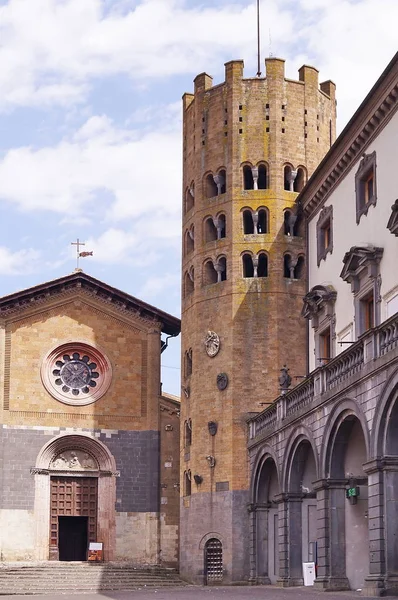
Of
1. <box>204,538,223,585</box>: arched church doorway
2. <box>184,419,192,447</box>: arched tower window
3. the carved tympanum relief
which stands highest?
<box>184,419,192,447</box>: arched tower window

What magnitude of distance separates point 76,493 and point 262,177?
15.7 metres

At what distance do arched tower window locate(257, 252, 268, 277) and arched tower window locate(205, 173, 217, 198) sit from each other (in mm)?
3608

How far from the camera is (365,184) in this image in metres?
34.8

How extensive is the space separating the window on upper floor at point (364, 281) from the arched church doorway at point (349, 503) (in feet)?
13.7

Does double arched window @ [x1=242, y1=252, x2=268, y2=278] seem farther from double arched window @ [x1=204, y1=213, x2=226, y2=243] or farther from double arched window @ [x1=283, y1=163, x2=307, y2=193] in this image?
double arched window @ [x1=283, y1=163, x2=307, y2=193]

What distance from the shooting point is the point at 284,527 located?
34.2 metres

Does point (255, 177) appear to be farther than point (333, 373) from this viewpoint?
Yes

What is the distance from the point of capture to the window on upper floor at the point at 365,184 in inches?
1319

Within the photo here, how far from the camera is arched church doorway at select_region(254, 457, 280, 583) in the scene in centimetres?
3844

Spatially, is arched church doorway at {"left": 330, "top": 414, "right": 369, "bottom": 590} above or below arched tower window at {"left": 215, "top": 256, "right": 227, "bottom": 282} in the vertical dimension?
below

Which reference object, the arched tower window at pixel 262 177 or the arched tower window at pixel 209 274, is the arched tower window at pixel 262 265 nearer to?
the arched tower window at pixel 209 274

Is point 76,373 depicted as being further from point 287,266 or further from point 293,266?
point 293,266

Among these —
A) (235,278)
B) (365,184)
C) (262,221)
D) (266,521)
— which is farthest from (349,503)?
(262,221)

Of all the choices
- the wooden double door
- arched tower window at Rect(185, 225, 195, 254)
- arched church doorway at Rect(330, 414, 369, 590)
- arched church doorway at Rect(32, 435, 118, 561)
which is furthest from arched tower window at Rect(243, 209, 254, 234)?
arched church doorway at Rect(330, 414, 369, 590)
